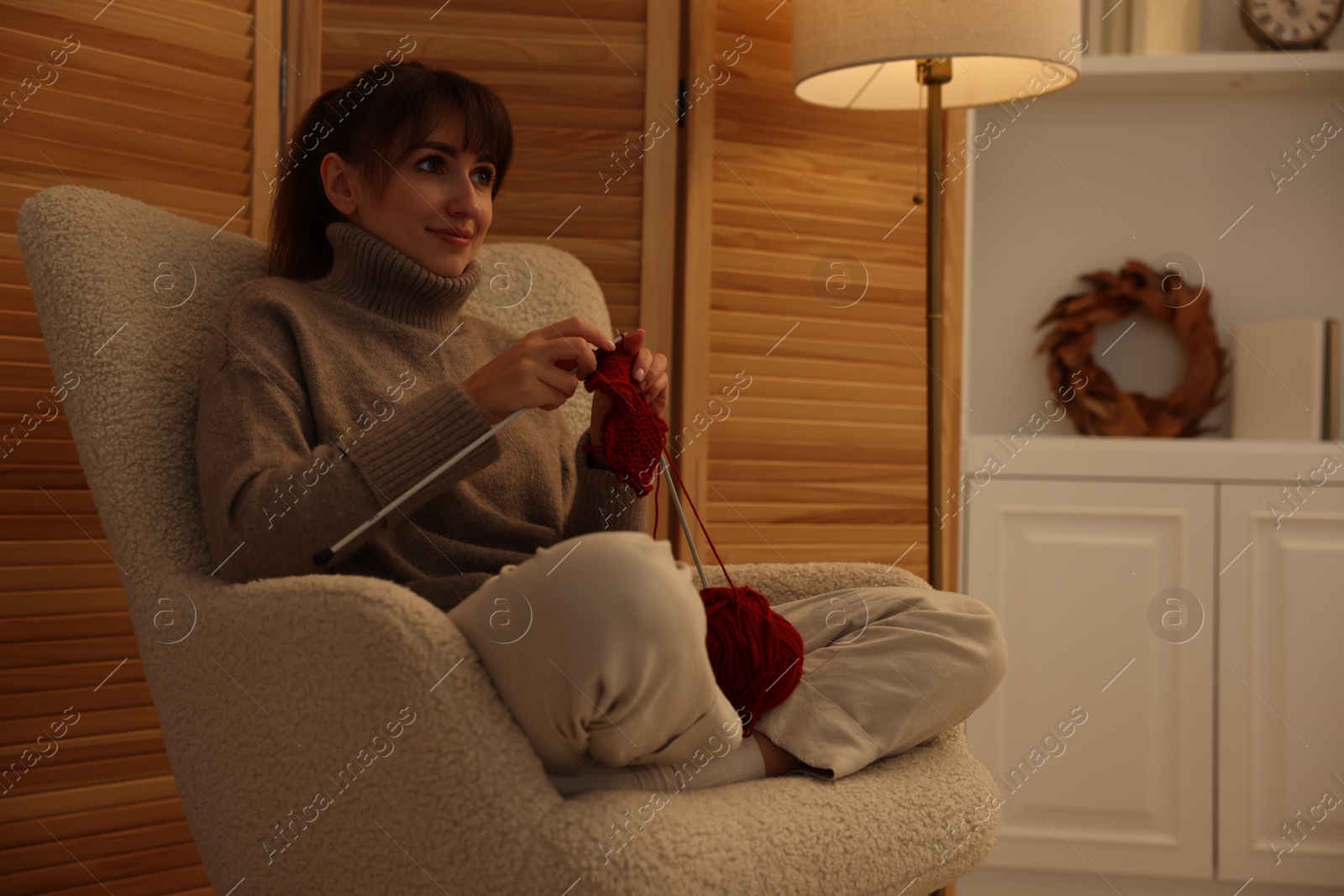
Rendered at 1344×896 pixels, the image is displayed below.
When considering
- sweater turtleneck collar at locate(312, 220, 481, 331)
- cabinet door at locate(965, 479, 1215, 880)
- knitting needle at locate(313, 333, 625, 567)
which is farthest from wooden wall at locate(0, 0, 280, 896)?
cabinet door at locate(965, 479, 1215, 880)

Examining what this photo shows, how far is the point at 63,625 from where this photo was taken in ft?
4.38

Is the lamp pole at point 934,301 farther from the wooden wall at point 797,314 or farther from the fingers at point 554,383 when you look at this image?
the fingers at point 554,383

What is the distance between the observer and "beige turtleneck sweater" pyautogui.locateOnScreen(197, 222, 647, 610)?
3.05 ft

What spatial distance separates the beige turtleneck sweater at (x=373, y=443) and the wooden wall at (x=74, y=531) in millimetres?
413

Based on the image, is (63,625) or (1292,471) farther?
(1292,471)

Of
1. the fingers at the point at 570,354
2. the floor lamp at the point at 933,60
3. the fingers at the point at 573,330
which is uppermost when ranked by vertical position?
the floor lamp at the point at 933,60

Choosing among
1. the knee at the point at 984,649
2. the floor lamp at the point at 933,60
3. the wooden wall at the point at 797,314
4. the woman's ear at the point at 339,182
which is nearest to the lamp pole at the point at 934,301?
the floor lamp at the point at 933,60

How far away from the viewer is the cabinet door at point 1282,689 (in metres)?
1.73

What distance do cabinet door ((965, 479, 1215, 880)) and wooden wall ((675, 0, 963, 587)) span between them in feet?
0.68

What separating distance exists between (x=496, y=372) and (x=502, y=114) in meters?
0.39

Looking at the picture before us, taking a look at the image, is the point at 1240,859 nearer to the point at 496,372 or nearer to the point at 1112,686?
the point at 1112,686

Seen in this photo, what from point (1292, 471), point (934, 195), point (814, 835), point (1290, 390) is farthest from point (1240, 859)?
point (814, 835)

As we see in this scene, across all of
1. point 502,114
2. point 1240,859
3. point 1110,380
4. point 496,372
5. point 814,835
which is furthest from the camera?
point 1110,380

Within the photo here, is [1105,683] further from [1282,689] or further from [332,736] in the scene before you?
[332,736]
